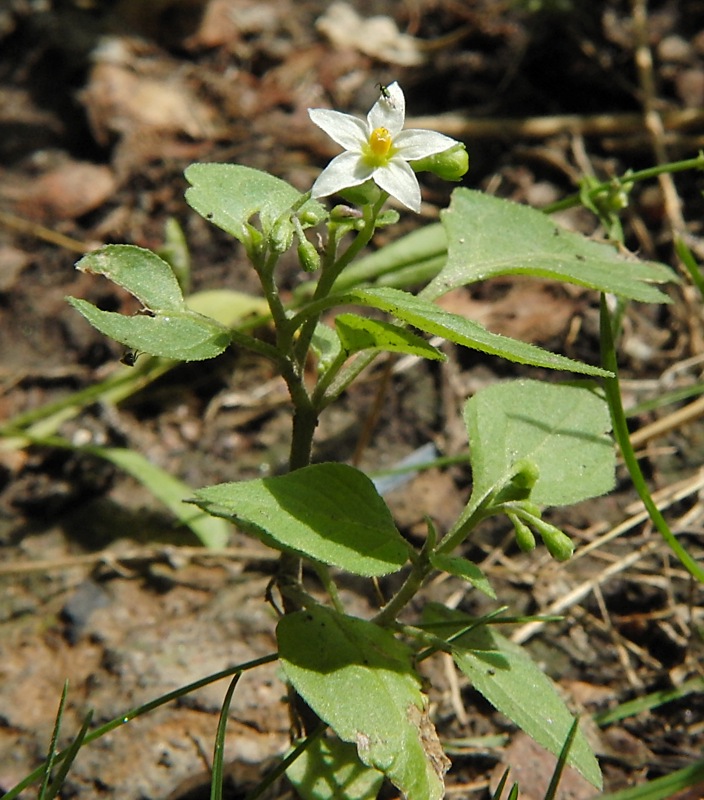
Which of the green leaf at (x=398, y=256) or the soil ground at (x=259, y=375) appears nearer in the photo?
the soil ground at (x=259, y=375)

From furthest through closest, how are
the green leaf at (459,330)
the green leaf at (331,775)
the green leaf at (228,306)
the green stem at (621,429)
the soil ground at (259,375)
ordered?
the green leaf at (228,306), the soil ground at (259,375), the green stem at (621,429), the green leaf at (331,775), the green leaf at (459,330)

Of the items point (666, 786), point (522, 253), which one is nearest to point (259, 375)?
point (522, 253)

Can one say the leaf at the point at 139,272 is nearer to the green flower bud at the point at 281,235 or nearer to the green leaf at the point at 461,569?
the green flower bud at the point at 281,235

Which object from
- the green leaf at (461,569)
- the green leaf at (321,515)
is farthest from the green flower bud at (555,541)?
the green leaf at (321,515)

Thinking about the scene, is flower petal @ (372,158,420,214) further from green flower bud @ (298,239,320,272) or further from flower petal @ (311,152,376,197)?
green flower bud @ (298,239,320,272)

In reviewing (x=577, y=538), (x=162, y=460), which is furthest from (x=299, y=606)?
(x=162, y=460)

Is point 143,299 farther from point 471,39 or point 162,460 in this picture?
point 471,39

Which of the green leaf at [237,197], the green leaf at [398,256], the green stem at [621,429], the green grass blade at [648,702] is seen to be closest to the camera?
the green leaf at [237,197]
